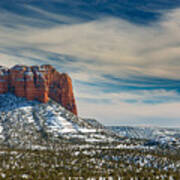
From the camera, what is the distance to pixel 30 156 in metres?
191

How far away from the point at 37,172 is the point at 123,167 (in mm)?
59108

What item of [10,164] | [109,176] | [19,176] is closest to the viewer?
[19,176]

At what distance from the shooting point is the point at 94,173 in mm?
157625

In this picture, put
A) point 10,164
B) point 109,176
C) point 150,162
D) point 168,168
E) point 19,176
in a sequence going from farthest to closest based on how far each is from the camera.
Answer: point 150,162 → point 168,168 → point 10,164 → point 109,176 → point 19,176

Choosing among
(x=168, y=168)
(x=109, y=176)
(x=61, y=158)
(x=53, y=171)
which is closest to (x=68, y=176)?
(x=53, y=171)

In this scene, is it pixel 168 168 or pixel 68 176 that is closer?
pixel 68 176

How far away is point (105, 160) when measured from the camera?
7731 inches

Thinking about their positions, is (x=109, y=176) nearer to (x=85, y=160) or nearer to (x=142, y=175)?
(x=142, y=175)

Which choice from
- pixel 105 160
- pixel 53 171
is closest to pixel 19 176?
pixel 53 171

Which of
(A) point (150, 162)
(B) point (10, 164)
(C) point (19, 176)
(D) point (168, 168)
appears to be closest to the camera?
(C) point (19, 176)

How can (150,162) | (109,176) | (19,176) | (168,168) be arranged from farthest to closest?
1. (150,162)
2. (168,168)
3. (109,176)
4. (19,176)

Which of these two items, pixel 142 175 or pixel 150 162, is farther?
pixel 150 162

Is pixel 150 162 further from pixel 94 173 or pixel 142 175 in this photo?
pixel 94 173

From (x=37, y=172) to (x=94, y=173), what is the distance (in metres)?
32.7
